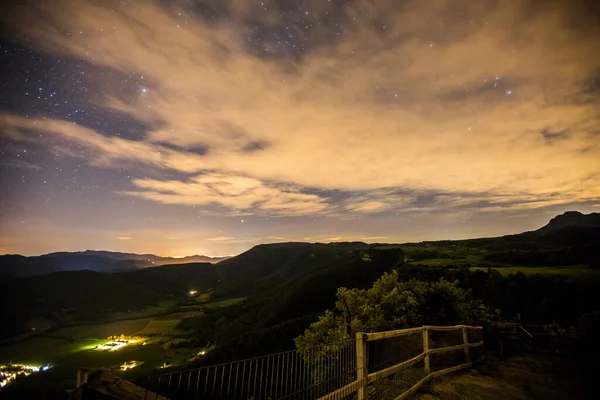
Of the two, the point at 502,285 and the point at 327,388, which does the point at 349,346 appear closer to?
the point at 327,388

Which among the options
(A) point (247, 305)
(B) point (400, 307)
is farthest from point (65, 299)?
(B) point (400, 307)

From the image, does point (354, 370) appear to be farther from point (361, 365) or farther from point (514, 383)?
point (514, 383)

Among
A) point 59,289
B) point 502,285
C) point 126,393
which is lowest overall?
point 59,289

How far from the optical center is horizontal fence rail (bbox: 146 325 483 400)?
471 centimetres

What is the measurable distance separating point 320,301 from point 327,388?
9000 cm

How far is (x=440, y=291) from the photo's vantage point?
61.7ft

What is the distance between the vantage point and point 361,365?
21.0 feet

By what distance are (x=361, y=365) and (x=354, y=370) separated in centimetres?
17

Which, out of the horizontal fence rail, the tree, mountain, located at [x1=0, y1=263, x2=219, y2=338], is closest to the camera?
the horizontal fence rail

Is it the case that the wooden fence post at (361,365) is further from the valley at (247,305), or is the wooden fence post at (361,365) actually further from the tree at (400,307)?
the tree at (400,307)

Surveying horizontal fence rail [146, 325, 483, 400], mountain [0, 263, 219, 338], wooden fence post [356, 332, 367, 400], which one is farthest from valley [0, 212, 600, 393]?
wooden fence post [356, 332, 367, 400]

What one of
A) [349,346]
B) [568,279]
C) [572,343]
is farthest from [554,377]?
[568,279]

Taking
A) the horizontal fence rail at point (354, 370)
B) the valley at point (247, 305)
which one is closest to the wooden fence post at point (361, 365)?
the horizontal fence rail at point (354, 370)

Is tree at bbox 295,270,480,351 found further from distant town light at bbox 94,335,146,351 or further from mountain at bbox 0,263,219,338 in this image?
mountain at bbox 0,263,219,338
